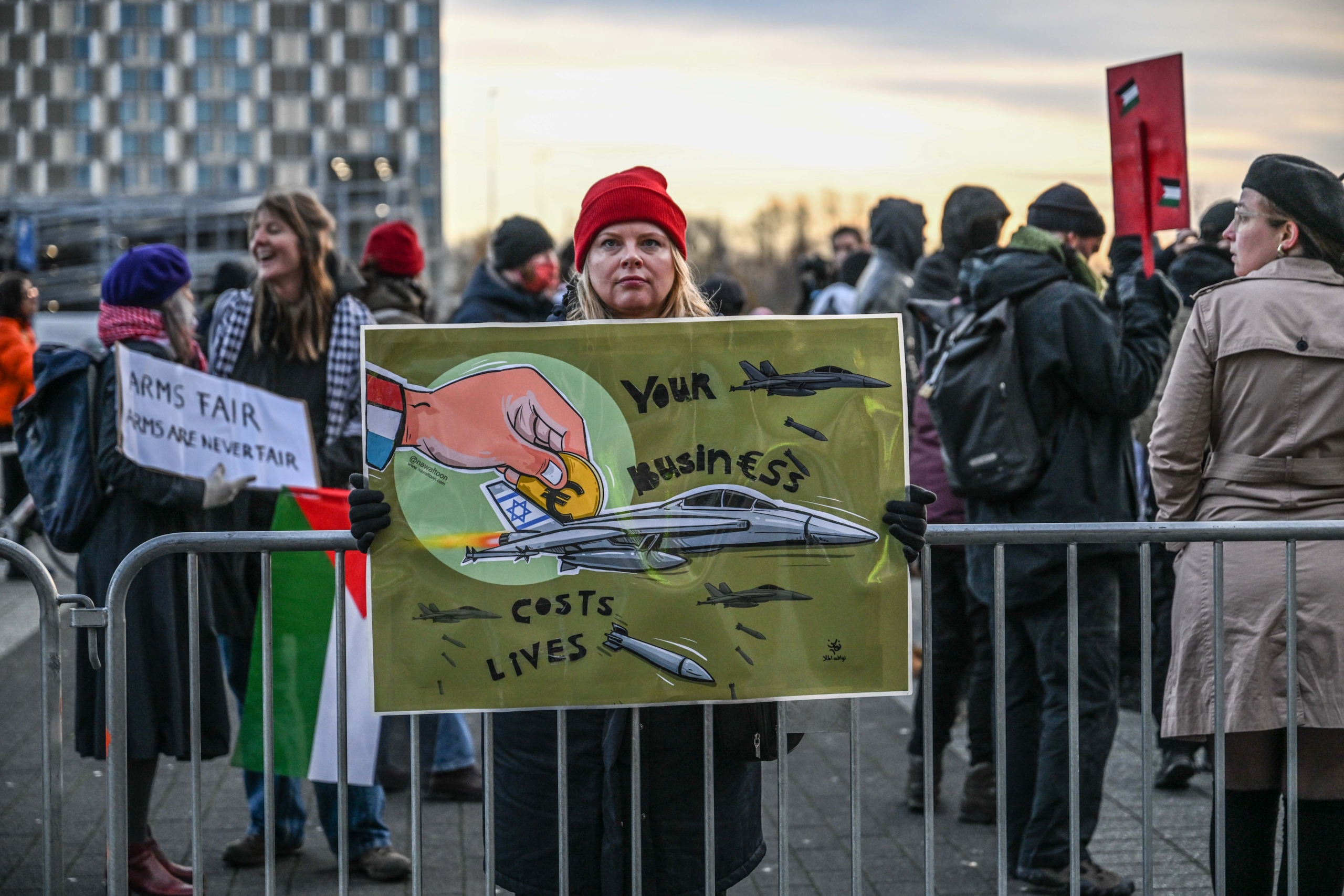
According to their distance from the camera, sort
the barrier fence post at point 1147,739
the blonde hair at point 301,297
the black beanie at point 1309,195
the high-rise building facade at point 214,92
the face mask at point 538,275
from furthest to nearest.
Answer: the high-rise building facade at point 214,92 → the face mask at point 538,275 → the blonde hair at point 301,297 → the black beanie at point 1309,195 → the barrier fence post at point 1147,739

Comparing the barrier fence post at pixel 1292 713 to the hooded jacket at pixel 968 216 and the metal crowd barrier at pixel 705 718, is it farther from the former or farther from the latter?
the hooded jacket at pixel 968 216

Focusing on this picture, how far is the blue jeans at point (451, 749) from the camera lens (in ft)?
18.6

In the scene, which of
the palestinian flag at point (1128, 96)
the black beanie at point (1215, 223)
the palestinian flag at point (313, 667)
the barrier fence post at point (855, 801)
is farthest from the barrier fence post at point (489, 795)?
the black beanie at point (1215, 223)

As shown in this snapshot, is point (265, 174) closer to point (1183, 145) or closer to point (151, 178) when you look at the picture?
point (151, 178)

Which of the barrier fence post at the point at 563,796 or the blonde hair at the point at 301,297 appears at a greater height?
the blonde hair at the point at 301,297

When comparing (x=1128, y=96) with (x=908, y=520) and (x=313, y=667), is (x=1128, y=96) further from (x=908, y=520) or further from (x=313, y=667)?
(x=313, y=667)

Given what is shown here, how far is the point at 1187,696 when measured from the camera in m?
3.52

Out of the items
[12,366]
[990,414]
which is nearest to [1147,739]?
[990,414]

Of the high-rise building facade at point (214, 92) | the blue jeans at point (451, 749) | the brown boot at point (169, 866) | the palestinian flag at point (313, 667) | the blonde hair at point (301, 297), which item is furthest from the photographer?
the high-rise building facade at point (214, 92)

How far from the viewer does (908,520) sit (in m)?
2.93

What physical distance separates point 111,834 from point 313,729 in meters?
1.26

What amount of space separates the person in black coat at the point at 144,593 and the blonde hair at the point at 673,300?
1831 mm

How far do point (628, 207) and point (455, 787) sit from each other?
3.21 m

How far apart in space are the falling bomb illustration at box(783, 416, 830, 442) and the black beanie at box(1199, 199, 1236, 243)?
347 cm
